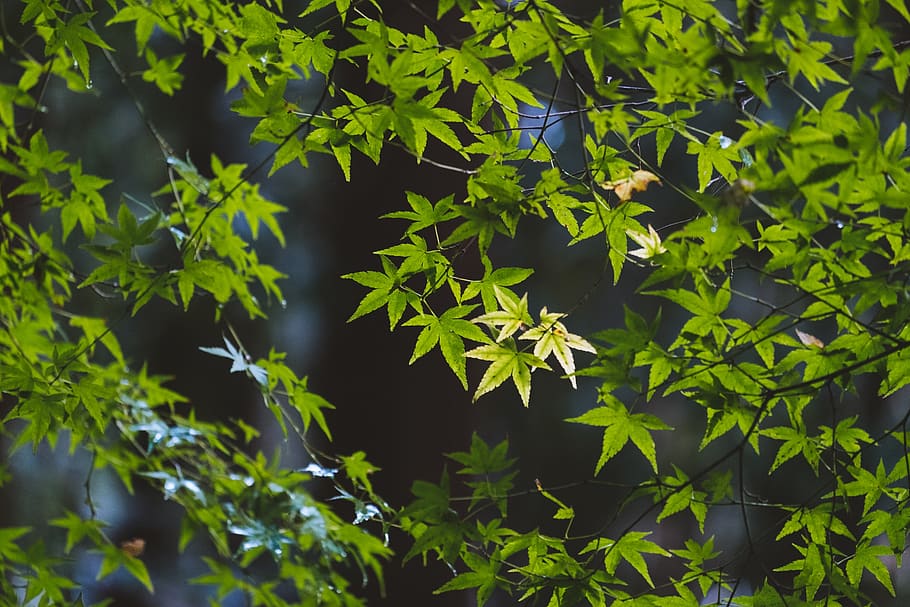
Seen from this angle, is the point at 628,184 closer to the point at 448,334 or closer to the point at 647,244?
the point at 647,244

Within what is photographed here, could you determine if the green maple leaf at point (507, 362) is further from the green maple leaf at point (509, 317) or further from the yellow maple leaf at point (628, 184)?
the yellow maple leaf at point (628, 184)

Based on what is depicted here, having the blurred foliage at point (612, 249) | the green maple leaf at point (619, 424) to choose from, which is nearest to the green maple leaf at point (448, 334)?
Result: the blurred foliage at point (612, 249)

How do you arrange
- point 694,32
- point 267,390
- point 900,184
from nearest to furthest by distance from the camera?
point 694,32 < point 900,184 < point 267,390

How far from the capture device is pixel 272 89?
36.6 inches

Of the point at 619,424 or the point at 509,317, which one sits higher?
the point at 509,317

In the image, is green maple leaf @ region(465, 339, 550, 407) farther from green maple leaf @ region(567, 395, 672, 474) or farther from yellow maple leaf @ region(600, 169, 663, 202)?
yellow maple leaf @ region(600, 169, 663, 202)

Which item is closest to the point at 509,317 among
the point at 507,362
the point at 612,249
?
the point at 507,362

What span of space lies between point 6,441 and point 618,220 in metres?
3.90

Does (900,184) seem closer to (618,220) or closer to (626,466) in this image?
(618,220)

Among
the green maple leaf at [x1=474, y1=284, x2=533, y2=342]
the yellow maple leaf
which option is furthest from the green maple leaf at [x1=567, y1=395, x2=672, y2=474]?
the yellow maple leaf

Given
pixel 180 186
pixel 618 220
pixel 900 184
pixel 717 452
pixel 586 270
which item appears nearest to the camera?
pixel 900 184

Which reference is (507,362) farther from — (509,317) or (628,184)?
(628,184)

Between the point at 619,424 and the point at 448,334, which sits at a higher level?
the point at 448,334

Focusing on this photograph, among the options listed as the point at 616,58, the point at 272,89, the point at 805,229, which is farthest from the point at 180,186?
→ the point at 805,229
